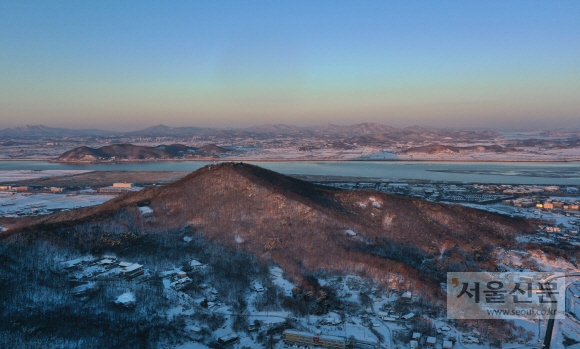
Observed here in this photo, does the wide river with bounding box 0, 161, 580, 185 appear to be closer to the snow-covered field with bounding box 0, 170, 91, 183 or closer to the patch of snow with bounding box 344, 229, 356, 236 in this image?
the snow-covered field with bounding box 0, 170, 91, 183

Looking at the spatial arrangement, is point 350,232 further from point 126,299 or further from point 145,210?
point 145,210

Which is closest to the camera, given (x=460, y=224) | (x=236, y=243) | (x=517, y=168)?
(x=236, y=243)

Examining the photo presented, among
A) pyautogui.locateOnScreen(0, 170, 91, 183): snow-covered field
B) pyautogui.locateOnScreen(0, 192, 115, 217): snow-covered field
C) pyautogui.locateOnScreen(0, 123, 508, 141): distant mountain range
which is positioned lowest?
pyautogui.locateOnScreen(0, 192, 115, 217): snow-covered field

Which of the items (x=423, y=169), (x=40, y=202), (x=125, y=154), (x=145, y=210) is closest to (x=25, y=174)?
(x=40, y=202)

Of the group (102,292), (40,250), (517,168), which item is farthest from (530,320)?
(517,168)

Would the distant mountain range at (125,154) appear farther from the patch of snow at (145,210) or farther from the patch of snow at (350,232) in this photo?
the patch of snow at (350,232)

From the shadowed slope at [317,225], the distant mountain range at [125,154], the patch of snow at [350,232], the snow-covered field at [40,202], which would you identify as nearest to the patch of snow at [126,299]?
the shadowed slope at [317,225]

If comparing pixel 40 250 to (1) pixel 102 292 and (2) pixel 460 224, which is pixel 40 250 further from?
(2) pixel 460 224

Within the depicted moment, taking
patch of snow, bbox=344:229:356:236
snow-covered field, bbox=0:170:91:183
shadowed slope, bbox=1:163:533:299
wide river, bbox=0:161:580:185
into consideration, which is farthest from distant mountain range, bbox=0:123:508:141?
patch of snow, bbox=344:229:356:236
